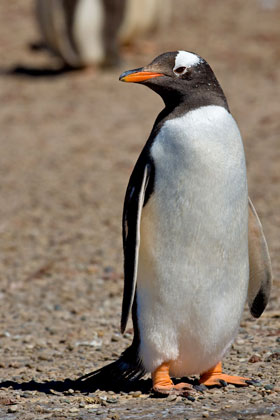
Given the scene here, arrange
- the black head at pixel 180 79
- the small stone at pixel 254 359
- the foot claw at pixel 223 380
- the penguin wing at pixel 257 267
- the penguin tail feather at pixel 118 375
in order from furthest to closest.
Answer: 1. the small stone at pixel 254 359
2. the penguin wing at pixel 257 267
3. the penguin tail feather at pixel 118 375
4. the foot claw at pixel 223 380
5. the black head at pixel 180 79

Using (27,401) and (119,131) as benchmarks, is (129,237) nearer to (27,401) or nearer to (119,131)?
(27,401)

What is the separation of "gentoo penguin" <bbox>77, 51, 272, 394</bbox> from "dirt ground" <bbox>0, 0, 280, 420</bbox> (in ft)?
0.92

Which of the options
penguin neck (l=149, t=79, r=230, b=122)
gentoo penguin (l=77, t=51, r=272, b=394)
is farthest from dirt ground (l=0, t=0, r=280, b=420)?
penguin neck (l=149, t=79, r=230, b=122)

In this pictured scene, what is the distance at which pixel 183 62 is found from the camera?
Result: 381 centimetres

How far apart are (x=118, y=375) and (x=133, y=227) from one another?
76 centimetres

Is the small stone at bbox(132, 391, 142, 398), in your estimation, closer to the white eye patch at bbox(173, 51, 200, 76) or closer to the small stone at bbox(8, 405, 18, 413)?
the small stone at bbox(8, 405, 18, 413)

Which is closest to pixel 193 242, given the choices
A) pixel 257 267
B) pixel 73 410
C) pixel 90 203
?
pixel 257 267

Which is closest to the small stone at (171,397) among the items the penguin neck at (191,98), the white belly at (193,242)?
the white belly at (193,242)

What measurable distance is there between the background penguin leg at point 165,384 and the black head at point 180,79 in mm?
1178

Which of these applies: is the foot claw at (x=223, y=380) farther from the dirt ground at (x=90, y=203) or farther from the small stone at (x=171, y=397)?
the small stone at (x=171, y=397)

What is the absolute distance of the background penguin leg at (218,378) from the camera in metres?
3.92

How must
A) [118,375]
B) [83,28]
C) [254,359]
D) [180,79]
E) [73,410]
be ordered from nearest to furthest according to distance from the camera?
1. [73,410]
2. [180,79]
3. [118,375]
4. [254,359]
5. [83,28]

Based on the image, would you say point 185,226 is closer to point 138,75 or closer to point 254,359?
point 138,75

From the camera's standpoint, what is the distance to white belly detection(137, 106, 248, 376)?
12.1ft
